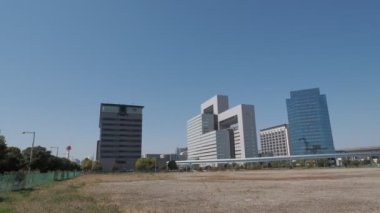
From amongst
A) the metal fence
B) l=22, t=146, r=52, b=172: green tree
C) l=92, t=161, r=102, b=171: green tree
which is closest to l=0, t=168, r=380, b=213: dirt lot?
the metal fence

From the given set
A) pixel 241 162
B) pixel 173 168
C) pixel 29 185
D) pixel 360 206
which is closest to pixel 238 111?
pixel 241 162

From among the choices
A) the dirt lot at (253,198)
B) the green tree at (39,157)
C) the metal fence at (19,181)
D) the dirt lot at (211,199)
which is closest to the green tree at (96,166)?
the green tree at (39,157)

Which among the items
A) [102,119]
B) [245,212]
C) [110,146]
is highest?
[102,119]

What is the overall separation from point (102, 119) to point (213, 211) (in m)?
192

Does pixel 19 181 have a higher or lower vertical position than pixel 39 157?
lower

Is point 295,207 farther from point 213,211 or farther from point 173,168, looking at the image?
point 173,168

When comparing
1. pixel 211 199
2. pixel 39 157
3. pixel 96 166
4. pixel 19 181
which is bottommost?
pixel 211 199

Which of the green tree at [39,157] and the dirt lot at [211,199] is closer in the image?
the dirt lot at [211,199]

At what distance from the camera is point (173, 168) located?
192m

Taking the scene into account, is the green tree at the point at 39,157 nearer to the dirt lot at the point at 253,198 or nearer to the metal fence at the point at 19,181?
the metal fence at the point at 19,181

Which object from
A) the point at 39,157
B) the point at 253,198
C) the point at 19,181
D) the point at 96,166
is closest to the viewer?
the point at 253,198

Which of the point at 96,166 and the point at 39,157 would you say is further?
the point at 96,166

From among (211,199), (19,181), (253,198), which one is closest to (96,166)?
(19,181)

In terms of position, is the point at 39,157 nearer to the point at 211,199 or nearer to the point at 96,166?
the point at 211,199
